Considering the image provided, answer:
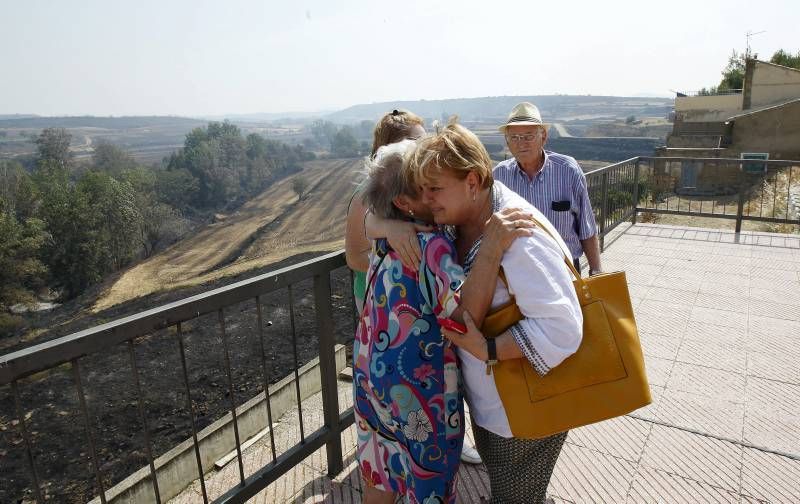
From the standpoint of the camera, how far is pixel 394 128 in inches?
84.6

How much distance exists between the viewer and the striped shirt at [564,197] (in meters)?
2.92

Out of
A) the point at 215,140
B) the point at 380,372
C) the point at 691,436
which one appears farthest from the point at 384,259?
the point at 215,140

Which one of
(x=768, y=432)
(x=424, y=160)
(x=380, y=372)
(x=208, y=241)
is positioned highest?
(x=424, y=160)

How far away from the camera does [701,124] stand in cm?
2506

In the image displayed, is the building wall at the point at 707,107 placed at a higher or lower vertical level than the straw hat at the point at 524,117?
higher

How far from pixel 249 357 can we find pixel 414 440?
64.2 ft

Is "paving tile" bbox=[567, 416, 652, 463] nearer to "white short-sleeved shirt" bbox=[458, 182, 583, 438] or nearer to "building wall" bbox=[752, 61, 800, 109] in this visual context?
"white short-sleeved shirt" bbox=[458, 182, 583, 438]

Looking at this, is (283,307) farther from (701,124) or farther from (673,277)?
(673,277)

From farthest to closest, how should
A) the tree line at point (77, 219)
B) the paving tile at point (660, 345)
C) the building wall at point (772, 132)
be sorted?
1. the tree line at point (77, 219)
2. the building wall at point (772, 132)
3. the paving tile at point (660, 345)

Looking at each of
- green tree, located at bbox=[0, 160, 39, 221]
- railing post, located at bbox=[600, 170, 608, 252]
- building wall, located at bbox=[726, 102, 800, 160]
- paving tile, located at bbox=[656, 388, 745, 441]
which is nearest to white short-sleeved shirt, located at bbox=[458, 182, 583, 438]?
paving tile, located at bbox=[656, 388, 745, 441]

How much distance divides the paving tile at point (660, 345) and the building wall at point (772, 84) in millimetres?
29764

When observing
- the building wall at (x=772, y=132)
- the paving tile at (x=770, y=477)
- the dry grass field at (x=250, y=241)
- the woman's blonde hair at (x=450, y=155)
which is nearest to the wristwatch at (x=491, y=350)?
the woman's blonde hair at (x=450, y=155)

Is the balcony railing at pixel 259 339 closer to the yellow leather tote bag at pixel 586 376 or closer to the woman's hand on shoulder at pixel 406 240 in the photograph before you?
the woman's hand on shoulder at pixel 406 240

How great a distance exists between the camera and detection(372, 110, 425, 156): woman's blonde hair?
7.04 ft
